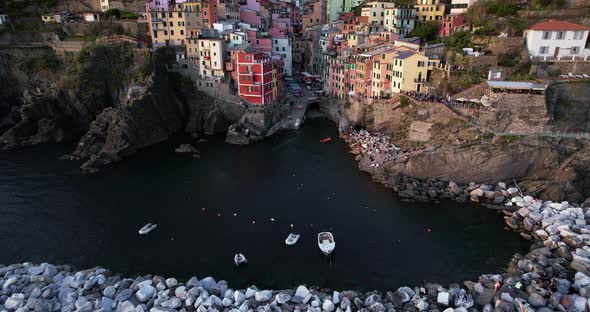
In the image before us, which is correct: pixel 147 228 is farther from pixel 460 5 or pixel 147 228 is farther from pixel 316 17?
pixel 316 17

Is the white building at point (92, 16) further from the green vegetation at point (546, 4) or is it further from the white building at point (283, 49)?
the green vegetation at point (546, 4)

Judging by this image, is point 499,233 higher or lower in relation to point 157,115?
lower

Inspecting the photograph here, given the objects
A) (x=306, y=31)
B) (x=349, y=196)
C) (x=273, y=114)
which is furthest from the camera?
(x=306, y=31)

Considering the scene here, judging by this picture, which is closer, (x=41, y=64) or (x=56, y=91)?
(x=56, y=91)

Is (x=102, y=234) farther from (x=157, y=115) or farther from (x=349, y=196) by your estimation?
(x=157, y=115)

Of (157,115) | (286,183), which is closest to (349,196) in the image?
(286,183)

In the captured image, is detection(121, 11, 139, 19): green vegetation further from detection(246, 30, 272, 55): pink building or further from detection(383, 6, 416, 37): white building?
detection(383, 6, 416, 37): white building

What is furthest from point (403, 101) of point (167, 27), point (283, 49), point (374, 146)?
point (167, 27)
